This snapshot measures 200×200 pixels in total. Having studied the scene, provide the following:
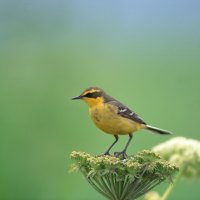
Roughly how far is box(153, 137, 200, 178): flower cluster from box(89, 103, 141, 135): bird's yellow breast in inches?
32.0

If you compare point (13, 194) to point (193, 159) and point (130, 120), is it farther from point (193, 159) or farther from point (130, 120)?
point (193, 159)

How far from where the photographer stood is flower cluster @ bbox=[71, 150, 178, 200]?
5094mm

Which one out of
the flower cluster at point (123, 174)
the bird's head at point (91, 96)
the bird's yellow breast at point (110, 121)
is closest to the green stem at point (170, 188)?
the flower cluster at point (123, 174)

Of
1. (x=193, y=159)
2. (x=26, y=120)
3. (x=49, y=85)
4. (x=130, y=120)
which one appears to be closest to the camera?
(x=193, y=159)

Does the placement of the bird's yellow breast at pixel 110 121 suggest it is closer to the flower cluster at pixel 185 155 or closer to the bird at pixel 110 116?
the bird at pixel 110 116

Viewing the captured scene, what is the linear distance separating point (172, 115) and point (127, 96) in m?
1.47

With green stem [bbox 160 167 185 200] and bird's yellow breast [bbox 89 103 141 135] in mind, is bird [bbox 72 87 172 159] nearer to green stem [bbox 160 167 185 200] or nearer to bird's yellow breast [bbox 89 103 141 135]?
bird's yellow breast [bbox 89 103 141 135]

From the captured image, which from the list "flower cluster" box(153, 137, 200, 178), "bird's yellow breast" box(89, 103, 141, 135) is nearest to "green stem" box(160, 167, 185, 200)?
"flower cluster" box(153, 137, 200, 178)

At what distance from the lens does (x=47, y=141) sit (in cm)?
1195

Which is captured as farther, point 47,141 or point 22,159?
point 47,141

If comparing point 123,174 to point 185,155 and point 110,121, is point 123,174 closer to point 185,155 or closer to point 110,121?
point 185,155

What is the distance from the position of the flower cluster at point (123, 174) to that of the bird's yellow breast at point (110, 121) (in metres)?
1.92

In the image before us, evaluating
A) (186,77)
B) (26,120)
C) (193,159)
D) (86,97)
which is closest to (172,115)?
(186,77)

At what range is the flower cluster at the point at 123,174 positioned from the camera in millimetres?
5094
